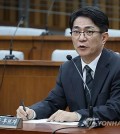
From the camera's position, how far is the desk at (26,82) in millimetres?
4164

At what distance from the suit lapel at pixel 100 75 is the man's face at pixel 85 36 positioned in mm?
92

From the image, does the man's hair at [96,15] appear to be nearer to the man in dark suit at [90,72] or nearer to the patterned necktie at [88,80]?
the man in dark suit at [90,72]

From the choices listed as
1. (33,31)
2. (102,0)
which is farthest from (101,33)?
(102,0)

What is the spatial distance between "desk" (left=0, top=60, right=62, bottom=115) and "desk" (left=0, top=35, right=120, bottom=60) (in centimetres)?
111

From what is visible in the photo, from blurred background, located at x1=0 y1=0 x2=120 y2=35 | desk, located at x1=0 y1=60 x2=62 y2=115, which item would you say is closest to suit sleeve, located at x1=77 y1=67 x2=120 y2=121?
desk, located at x1=0 y1=60 x2=62 y2=115

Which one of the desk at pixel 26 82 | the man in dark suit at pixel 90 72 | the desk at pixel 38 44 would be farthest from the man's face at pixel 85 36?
the desk at pixel 38 44

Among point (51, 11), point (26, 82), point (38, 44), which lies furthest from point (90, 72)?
point (51, 11)

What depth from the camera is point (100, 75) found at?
3.00 metres

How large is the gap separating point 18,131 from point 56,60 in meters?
2.09

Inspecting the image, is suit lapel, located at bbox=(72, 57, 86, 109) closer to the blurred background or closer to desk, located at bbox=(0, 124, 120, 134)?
desk, located at bbox=(0, 124, 120, 134)

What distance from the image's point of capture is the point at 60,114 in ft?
8.74

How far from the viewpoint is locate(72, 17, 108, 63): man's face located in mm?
2939

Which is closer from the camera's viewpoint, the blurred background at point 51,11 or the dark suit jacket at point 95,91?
the dark suit jacket at point 95,91

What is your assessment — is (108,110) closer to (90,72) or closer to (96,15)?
(90,72)
